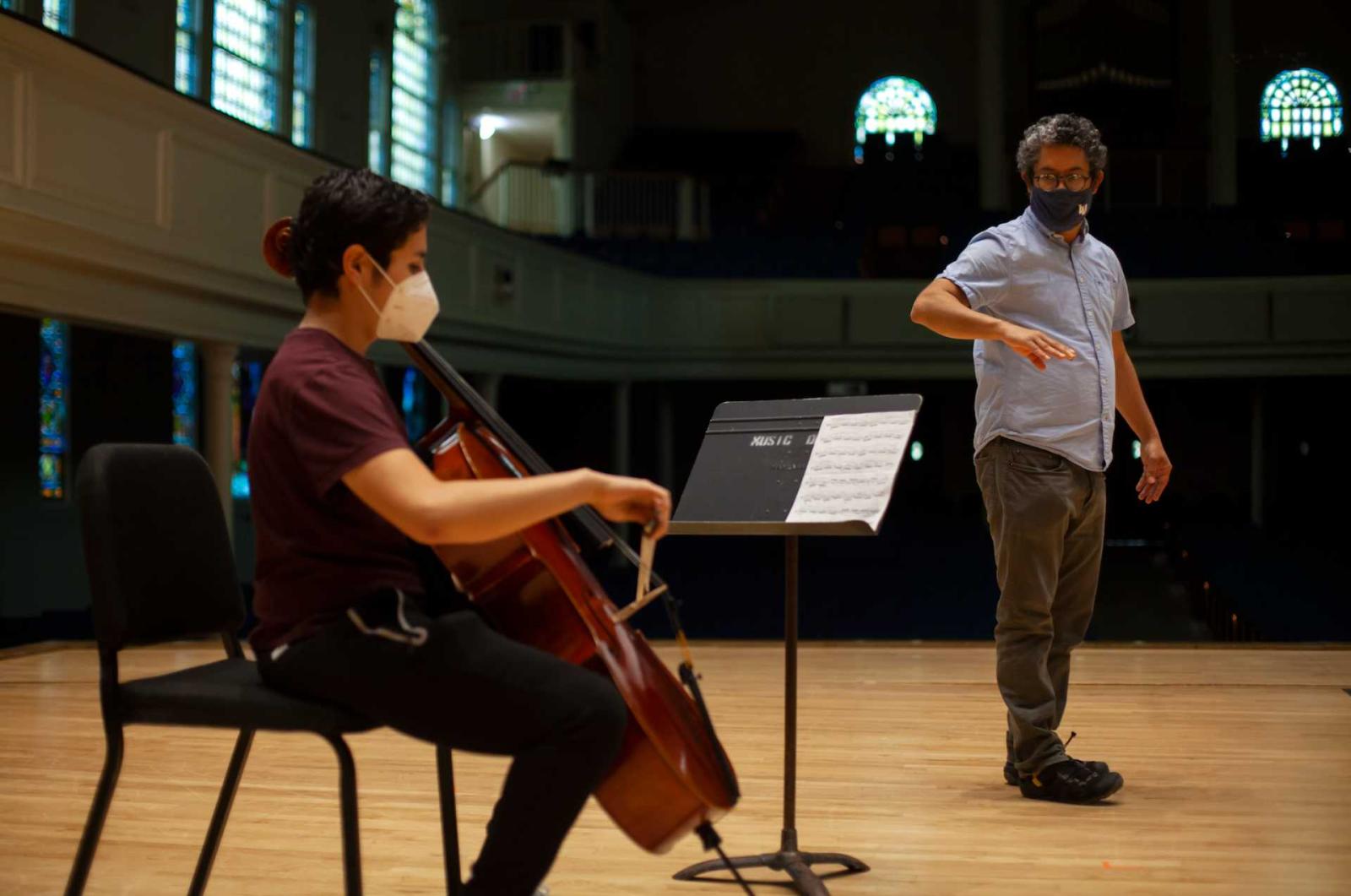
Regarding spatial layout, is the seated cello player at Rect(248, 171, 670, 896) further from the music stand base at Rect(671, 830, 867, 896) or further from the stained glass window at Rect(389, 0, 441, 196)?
the stained glass window at Rect(389, 0, 441, 196)

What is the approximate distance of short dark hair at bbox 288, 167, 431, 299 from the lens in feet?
6.64

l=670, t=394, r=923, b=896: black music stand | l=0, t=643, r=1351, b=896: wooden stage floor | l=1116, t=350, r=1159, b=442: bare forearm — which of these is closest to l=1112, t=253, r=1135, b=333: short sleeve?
l=1116, t=350, r=1159, b=442: bare forearm

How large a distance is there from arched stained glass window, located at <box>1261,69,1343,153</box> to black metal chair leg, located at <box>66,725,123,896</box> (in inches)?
804

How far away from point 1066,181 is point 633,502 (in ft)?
6.31

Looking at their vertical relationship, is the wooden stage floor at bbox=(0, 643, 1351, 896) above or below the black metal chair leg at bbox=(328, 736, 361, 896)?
below

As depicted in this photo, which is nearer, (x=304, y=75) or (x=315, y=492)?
(x=315, y=492)

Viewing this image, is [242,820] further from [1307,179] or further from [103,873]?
[1307,179]

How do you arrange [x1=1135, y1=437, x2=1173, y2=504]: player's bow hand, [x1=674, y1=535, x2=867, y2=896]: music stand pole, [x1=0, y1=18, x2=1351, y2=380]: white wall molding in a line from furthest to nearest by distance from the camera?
[x1=0, y1=18, x2=1351, y2=380]: white wall molding → [x1=1135, y1=437, x2=1173, y2=504]: player's bow hand → [x1=674, y1=535, x2=867, y2=896]: music stand pole

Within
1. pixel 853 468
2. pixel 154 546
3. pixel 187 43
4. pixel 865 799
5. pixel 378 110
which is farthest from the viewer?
pixel 378 110

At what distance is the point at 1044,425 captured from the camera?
344cm

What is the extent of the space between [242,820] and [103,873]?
1.46 feet

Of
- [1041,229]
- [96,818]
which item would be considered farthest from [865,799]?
[96,818]

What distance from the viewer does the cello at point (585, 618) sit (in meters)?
2.01

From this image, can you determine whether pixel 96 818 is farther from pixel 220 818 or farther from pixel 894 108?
pixel 894 108
